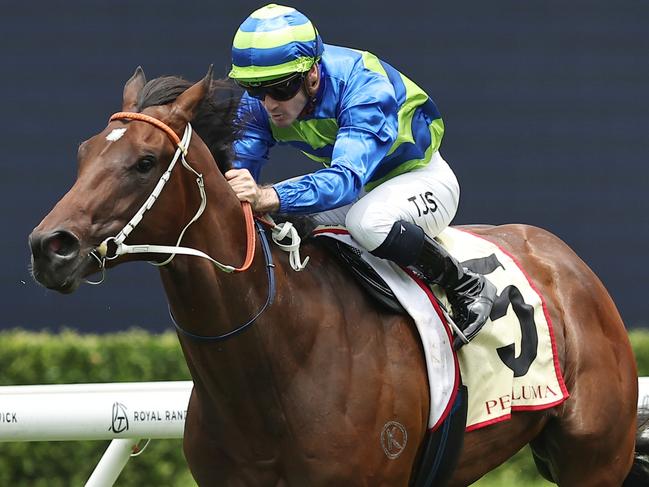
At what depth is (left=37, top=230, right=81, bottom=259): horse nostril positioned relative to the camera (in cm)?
306

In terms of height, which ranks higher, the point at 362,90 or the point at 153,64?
the point at 362,90

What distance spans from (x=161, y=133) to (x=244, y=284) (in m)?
0.50

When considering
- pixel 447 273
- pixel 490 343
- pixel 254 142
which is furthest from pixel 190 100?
pixel 490 343

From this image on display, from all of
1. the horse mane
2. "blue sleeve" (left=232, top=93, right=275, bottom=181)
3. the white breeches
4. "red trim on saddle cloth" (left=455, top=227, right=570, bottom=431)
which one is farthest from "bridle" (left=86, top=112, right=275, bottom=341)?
"red trim on saddle cloth" (left=455, top=227, right=570, bottom=431)

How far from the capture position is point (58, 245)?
3.10 meters

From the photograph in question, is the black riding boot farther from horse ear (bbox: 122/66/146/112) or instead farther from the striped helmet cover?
horse ear (bbox: 122/66/146/112)

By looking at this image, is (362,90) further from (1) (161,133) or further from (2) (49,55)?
(2) (49,55)

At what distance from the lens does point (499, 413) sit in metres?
4.09

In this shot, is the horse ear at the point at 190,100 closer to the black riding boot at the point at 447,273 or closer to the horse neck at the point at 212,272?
the horse neck at the point at 212,272

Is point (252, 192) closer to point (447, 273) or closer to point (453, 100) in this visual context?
point (447, 273)

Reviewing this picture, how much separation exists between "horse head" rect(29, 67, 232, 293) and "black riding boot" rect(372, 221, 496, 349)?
71 centimetres

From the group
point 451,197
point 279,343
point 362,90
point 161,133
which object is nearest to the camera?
point 161,133

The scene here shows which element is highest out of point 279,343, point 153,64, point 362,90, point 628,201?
point 362,90

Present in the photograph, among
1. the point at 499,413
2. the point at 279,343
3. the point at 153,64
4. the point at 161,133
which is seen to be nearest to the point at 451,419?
the point at 499,413
